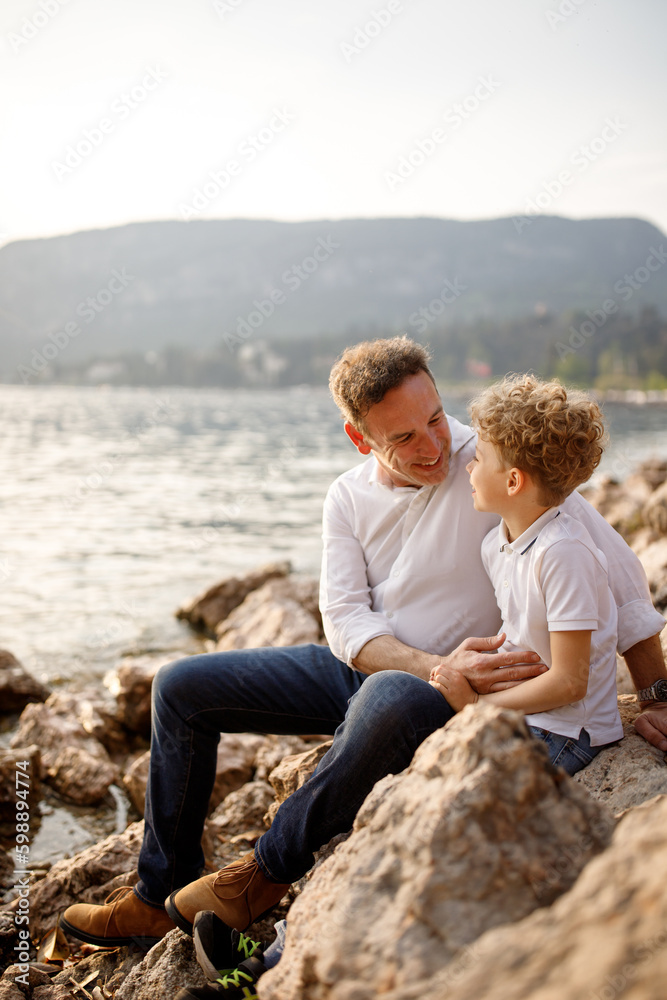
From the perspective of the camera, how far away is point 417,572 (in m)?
3.13

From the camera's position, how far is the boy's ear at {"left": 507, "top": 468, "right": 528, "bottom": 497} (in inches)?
102

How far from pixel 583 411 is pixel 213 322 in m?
193

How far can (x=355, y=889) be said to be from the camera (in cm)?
163

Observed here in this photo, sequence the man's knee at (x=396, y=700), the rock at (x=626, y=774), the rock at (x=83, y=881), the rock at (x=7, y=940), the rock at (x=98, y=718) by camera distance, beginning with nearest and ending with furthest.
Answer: the rock at (x=626, y=774) → the man's knee at (x=396, y=700) → the rock at (x=7, y=940) → the rock at (x=83, y=881) → the rock at (x=98, y=718)

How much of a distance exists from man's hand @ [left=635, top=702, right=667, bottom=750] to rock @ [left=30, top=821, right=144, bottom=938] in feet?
7.79

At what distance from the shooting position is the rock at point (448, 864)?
1.45 meters

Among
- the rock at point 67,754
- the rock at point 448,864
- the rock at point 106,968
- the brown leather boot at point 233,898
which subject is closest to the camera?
the rock at point 448,864

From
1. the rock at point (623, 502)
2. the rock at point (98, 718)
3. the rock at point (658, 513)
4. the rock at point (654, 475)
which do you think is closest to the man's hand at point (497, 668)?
the rock at point (98, 718)

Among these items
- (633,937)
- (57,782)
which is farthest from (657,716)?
(57,782)

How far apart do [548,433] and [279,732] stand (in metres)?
1.89

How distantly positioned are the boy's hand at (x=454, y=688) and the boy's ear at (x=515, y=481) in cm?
69

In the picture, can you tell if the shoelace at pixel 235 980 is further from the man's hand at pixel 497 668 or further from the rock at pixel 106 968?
the man's hand at pixel 497 668

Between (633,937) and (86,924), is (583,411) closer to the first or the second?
(633,937)

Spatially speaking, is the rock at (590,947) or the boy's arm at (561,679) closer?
the rock at (590,947)
